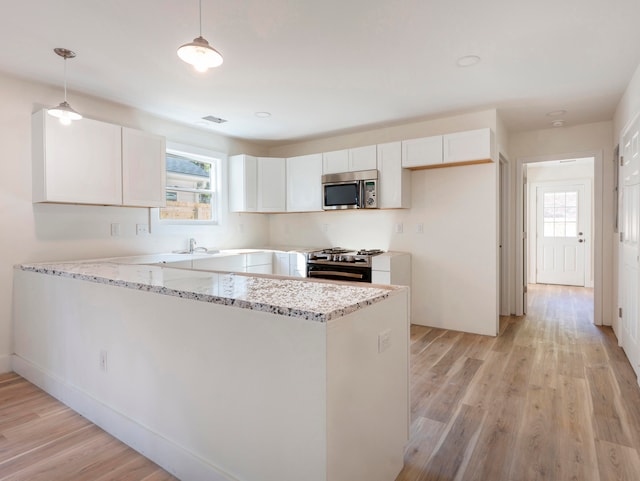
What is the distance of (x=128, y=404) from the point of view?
6.36ft

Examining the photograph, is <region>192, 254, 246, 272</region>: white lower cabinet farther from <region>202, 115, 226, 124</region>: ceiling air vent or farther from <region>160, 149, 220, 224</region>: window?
<region>202, 115, 226, 124</region>: ceiling air vent

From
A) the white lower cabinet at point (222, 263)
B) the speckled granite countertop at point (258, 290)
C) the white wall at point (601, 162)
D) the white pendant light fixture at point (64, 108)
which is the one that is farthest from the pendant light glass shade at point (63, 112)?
the white wall at point (601, 162)

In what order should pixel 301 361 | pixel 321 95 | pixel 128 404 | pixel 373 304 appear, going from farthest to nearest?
1. pixel 321 95
2. pixel 128 404
3. pixel 373 304
4. pixel 301 361

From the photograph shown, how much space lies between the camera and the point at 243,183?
4.79 meters

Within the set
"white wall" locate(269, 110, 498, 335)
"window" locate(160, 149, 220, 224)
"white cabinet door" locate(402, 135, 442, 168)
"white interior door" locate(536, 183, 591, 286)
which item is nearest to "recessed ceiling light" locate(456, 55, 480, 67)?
"white cabinet door" locate(402, 135, 442, 168)

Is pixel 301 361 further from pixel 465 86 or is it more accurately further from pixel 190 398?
pixel 465 86

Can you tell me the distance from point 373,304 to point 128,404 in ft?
4.84

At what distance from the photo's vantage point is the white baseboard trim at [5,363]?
115 inches

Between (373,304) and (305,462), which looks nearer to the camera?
(305,462)

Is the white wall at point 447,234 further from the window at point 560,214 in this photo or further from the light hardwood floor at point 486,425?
the window at point 560,214

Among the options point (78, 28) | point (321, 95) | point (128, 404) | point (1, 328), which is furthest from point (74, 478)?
point (321, 95)

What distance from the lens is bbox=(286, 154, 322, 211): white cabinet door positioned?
4719 millimetres

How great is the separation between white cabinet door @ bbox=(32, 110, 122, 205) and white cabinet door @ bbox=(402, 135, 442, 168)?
2890 mm

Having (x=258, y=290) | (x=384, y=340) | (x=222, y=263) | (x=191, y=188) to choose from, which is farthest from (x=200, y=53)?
(x=191, y=188)
